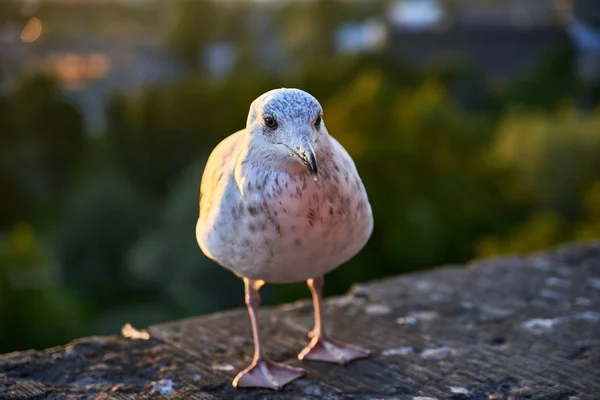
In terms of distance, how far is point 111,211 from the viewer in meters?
11.5

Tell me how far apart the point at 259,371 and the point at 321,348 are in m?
0.31

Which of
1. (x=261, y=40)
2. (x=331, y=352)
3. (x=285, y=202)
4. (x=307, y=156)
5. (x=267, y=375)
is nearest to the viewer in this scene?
(x=307, y=156)

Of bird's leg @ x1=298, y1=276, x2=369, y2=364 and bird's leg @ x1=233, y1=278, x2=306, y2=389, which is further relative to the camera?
bird's leg @ x1=298, y1=276, x2=369, y2=364

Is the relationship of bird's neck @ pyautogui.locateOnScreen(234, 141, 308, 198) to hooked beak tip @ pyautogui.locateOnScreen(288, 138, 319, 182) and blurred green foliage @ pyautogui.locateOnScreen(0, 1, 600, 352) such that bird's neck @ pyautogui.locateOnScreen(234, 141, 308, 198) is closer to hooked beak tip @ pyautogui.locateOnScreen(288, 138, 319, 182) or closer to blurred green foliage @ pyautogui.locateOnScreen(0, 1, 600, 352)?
hooked beak tip @ pyautogui.locateOnScreen(288, 138, 319, 182)

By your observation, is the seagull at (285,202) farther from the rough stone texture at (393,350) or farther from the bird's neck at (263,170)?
the rough stone texture at (393,350)

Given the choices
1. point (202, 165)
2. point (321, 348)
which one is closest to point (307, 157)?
point (321, 348)

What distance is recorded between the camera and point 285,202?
7.80ft

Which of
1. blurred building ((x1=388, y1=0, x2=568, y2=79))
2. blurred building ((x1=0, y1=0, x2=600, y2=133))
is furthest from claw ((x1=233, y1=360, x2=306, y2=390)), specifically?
blurred building ((x1=388, y1=0, x2=568, y2=79))

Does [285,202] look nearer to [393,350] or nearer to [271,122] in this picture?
[271,122]

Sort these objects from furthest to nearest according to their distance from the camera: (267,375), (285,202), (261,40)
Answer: (261,40) → (267,375) → (285,202)

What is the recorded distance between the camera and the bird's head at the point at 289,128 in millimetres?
2305

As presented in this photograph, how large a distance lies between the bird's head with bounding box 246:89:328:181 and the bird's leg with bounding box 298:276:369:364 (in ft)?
2.25

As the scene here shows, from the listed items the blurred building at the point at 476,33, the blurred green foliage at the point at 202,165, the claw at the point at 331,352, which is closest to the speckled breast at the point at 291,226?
the claw at the point at 331,352

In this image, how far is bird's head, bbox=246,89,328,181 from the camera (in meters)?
2.30
